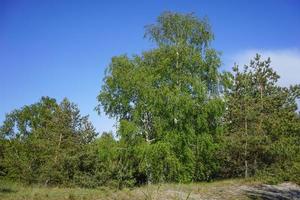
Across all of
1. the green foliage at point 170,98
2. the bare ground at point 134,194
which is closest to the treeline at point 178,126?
the green foliage at point 170,98

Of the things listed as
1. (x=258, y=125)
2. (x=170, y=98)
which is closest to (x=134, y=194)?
(x=170, y=98)

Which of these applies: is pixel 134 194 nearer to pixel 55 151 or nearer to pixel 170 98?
pixel 170 98

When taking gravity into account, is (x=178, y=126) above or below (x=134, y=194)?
above

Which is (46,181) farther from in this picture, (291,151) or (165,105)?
(291,151)

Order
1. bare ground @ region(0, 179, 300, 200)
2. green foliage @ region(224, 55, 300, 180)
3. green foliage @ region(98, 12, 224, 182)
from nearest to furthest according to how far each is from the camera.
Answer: bare ground @ region(0, 179, 300, 200), green foliage @ region(98, 12, 224, 182), green foliage @ region(224, 55, 300, 180)

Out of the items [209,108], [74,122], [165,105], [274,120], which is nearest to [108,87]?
[165,105]

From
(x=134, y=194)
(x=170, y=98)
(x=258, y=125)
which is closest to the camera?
(x=134, y=194)

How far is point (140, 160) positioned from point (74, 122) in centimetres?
1330

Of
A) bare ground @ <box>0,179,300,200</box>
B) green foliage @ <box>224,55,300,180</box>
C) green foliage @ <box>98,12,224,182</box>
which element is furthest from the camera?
green foliage @ <box>224,55,300,180</box>

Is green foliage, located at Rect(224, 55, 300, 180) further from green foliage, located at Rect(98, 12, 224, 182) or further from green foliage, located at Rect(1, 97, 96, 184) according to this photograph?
green foliage, located at Rect(1, 97, 96, 184)

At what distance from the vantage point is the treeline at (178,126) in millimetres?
26297

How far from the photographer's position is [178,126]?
27.0 m

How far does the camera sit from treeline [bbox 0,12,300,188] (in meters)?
26.3

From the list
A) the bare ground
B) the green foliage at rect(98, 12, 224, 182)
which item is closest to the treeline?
the green foliage at rect(98, 12, 224, 182)
